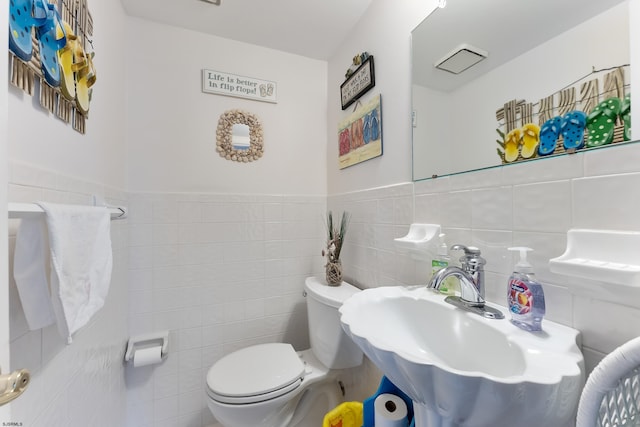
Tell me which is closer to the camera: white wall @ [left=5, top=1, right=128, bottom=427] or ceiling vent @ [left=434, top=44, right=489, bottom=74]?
white wall @ [left=5, top=1, right=128, bottom=427]

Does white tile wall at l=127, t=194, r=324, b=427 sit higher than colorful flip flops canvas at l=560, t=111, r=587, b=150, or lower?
lower

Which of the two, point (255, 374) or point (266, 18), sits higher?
point (266, 18)

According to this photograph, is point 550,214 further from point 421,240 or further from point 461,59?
point 461,59

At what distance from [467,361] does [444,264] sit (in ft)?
0.92

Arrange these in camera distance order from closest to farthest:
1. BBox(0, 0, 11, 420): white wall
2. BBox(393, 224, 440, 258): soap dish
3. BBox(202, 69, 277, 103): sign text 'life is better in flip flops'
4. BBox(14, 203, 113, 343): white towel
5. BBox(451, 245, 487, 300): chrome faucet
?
BBox(0, 0, 11, 420): white wall, BBox(14, 203, 113, 343): white towel, BBox(451, 245, 487, 300): chrome faucet, BBox(393, 224, 440, 258): soap dish, BBox(202, 69, 277, 103): sign text 'life is better in flip flops'

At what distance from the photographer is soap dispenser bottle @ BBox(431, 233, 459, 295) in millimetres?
771

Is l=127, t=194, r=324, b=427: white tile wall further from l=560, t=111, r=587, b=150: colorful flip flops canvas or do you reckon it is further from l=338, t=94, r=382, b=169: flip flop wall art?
l=560, t=111, r=587, b=150: colorful flip flops canvas

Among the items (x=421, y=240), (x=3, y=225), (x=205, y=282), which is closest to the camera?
(x=3, y=225)

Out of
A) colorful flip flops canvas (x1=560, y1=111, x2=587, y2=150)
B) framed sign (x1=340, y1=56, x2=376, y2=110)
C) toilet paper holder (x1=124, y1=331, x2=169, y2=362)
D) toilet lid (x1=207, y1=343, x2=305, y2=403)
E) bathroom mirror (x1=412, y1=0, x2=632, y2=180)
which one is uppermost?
framed sign (x1=340, y1=56, x2=376, y2=110)

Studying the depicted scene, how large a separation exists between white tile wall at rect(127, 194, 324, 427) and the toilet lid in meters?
0.29

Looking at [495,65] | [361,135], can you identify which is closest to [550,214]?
[495,65]

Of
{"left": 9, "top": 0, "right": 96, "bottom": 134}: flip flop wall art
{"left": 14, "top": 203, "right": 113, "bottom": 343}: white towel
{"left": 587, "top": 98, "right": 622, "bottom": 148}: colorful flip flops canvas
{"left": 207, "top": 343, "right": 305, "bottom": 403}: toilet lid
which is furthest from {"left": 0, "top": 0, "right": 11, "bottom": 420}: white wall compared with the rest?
{"left": 587, "top": 98, "right": 622, "bottom": 148}: colorful flip flops canvas

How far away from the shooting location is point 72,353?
70cm

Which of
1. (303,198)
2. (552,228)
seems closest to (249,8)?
(303,198)
